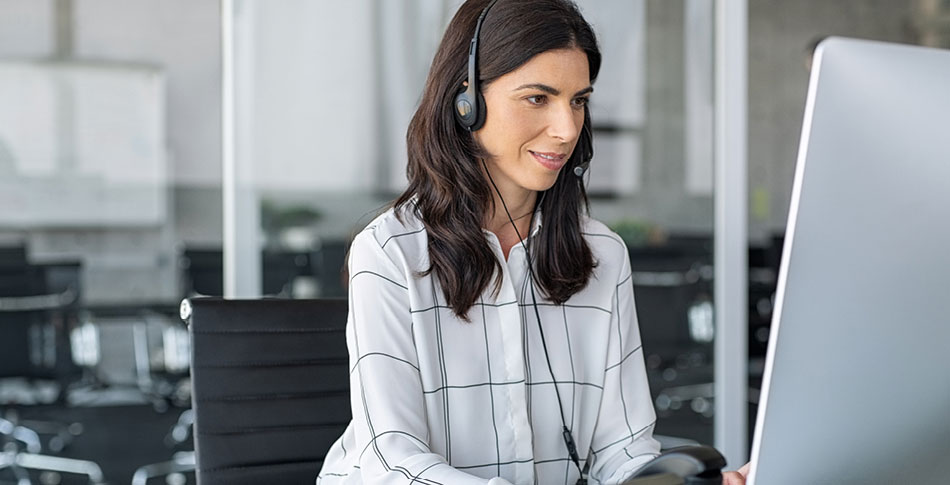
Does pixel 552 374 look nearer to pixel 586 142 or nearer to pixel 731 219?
pixel 586 142

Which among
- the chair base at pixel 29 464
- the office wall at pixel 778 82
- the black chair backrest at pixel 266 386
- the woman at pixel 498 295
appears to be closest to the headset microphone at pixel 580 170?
the woman at pixel 498 295

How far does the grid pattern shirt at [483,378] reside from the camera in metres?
1.17

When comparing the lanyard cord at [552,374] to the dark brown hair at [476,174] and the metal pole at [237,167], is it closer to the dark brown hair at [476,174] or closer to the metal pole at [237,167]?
the dark brown hair at [476,174]

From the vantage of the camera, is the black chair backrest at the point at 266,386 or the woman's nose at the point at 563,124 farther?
the black chair backrest at the point at 266,386

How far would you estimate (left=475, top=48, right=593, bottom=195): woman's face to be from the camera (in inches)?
49.4

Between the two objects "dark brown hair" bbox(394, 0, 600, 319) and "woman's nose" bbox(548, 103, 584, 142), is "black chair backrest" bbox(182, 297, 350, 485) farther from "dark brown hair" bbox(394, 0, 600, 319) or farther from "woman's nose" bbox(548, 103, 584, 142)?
"woman's nose" bbox(548, 103, 584, 142)

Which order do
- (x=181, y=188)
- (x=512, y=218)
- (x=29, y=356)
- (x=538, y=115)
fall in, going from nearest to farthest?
(x=538, y=115), (x=512, y=218), (x=29, y=356), (x=181, y=188)

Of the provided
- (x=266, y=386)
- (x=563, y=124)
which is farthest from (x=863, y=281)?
(x=266, y=386)

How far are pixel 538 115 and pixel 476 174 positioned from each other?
12cm

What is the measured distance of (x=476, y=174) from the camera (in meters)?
1.32

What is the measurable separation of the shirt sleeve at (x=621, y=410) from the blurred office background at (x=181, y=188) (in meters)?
1.84

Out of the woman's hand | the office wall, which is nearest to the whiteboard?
the woman's hand

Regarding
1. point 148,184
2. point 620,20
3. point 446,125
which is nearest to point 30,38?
point 148,184

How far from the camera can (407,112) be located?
10.5ft
